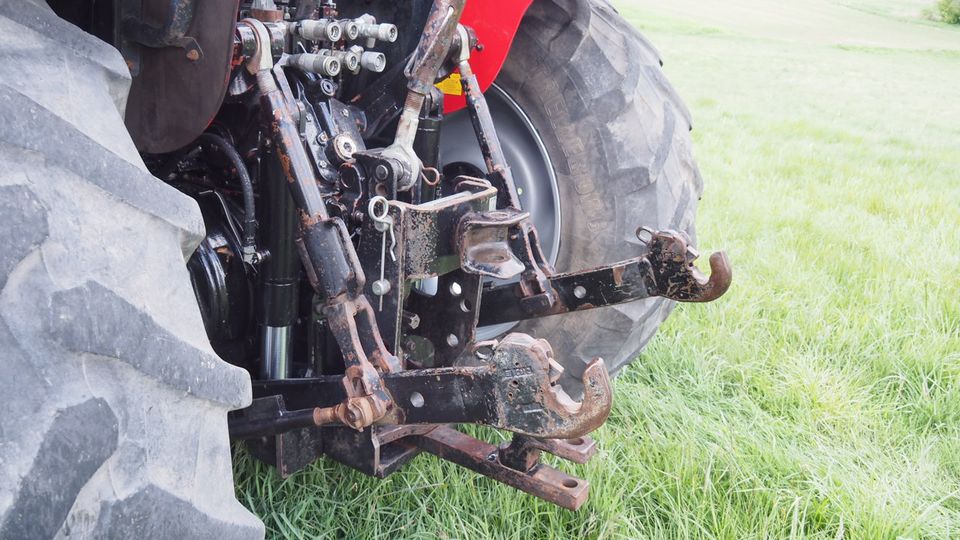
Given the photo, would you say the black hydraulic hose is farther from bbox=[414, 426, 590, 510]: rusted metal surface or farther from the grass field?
the grass field

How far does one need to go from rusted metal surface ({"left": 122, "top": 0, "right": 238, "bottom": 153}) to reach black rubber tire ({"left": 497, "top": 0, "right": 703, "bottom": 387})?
981 millimetres

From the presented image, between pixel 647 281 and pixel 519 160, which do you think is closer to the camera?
pixel 647 281

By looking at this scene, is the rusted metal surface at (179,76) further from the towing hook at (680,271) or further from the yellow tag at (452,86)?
the towing hook at (680,271)

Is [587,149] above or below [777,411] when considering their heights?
above

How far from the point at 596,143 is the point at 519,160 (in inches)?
9.1

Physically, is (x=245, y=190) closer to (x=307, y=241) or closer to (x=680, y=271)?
(x=307, y=241)

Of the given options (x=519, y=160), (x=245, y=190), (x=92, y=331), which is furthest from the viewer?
(x=519, y=160)

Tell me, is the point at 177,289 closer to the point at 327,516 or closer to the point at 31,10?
the point at 31,10

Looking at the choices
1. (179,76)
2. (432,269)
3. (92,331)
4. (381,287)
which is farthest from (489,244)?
(92,331)

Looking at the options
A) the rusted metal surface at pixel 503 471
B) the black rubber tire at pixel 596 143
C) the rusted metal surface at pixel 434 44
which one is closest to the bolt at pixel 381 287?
the rusted metal surface at pixel 434 44

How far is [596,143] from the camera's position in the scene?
90.7 inches

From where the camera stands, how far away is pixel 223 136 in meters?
1.88

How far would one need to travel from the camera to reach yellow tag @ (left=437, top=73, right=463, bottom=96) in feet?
7.23

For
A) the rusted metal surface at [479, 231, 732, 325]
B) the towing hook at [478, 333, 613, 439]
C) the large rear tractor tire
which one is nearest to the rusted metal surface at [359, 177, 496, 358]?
the rusted metal surface at [479, 231, 732, 325]
